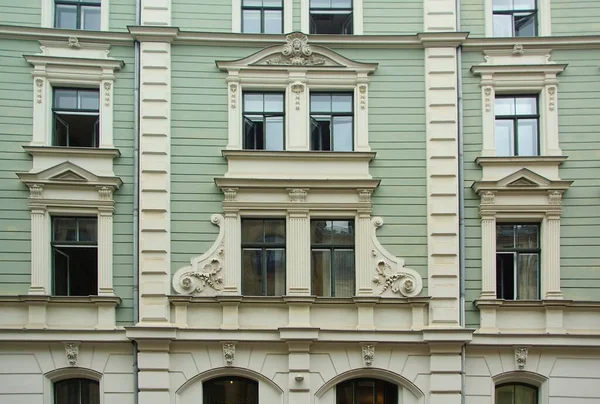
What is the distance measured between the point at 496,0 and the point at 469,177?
4705mm

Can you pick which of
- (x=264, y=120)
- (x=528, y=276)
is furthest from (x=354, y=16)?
(x=528, y=276)

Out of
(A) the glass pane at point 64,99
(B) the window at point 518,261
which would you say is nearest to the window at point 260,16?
(A) the glass pane at point 64,99

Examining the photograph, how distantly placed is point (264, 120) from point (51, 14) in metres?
5.88

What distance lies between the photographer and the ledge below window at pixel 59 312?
18938mm

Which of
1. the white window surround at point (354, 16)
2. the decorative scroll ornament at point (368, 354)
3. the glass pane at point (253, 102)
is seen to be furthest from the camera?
the white window surround at point (354, 16)

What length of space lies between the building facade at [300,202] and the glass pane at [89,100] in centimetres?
6

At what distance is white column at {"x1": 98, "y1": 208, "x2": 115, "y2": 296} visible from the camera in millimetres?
19250

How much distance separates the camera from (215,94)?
66.3ft

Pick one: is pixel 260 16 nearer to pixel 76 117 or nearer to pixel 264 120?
pixel 264 120

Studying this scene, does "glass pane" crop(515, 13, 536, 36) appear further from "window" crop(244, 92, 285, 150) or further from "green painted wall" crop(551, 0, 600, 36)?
"window" crop(244, 92, 285, 150)

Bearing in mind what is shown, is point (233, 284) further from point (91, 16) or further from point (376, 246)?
point (91, 16)

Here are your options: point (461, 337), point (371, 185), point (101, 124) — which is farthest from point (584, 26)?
point (101, 124)

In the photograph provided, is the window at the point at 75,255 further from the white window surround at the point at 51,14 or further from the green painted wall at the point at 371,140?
the white window surround at the point at 51,14

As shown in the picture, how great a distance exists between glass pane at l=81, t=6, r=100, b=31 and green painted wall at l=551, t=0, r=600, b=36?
1139 centimetres
